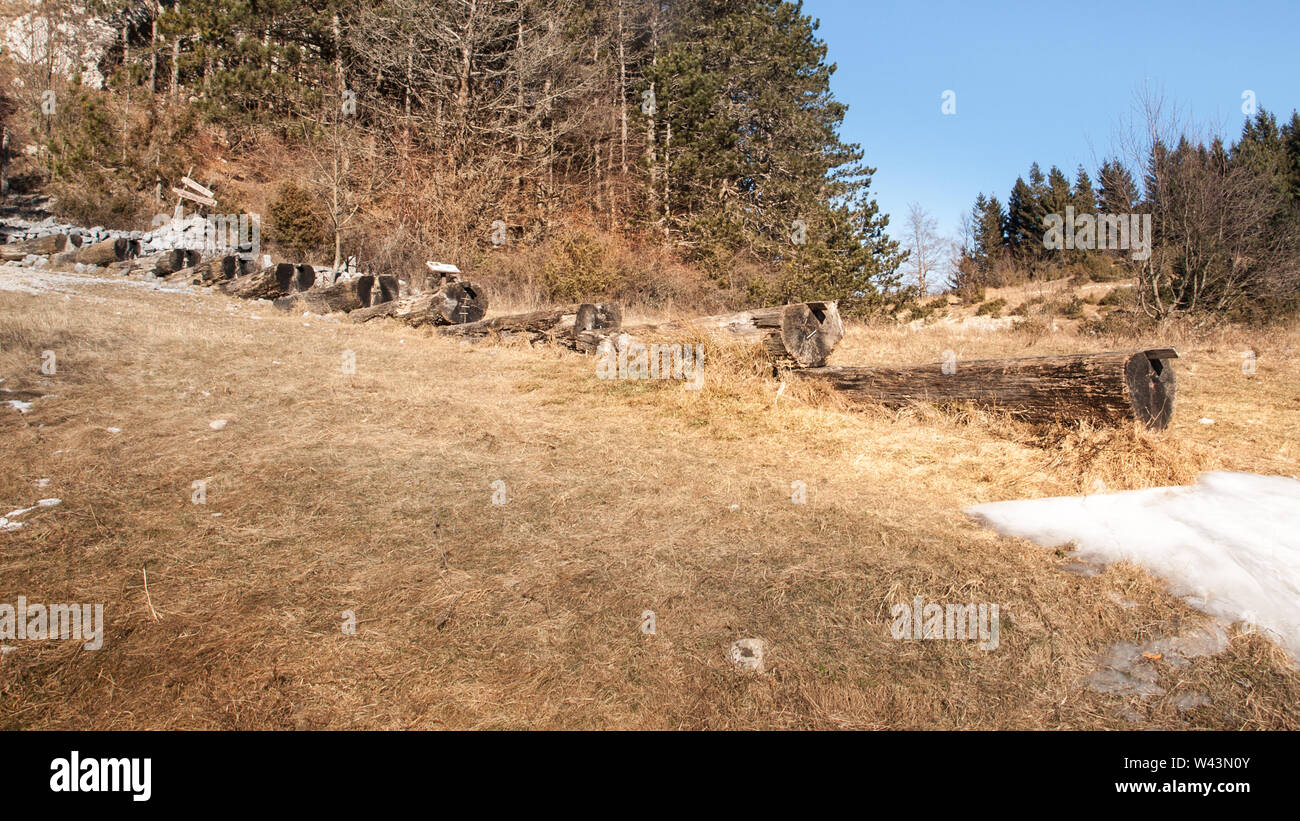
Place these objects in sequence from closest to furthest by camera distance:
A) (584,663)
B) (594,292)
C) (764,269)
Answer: (584,663), (594,292), (764,269)

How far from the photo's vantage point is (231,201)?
779 inches

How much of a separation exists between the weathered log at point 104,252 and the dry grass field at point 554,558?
1021cm

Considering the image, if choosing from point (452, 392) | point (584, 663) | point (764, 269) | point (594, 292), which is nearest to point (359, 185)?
point (594, 292)

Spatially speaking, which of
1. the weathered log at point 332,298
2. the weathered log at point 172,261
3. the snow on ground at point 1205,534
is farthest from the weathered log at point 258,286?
the snow on ground at point 1205,534

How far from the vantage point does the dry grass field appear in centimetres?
232

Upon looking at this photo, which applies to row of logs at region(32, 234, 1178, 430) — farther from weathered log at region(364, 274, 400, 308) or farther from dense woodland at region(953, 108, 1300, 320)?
dense woodland at region(953, 108, 1300, 320)

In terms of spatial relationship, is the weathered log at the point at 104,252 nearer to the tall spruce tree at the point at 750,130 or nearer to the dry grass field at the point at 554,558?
the dry grass field at the point at 554,558

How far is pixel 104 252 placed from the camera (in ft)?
48.5

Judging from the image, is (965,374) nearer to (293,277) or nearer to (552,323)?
(552,323)

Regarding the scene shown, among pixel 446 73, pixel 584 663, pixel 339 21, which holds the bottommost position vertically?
pixel 584 663

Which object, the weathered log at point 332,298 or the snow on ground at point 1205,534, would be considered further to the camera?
the weathered log at point 332,298

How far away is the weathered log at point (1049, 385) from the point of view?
16.2 feet
